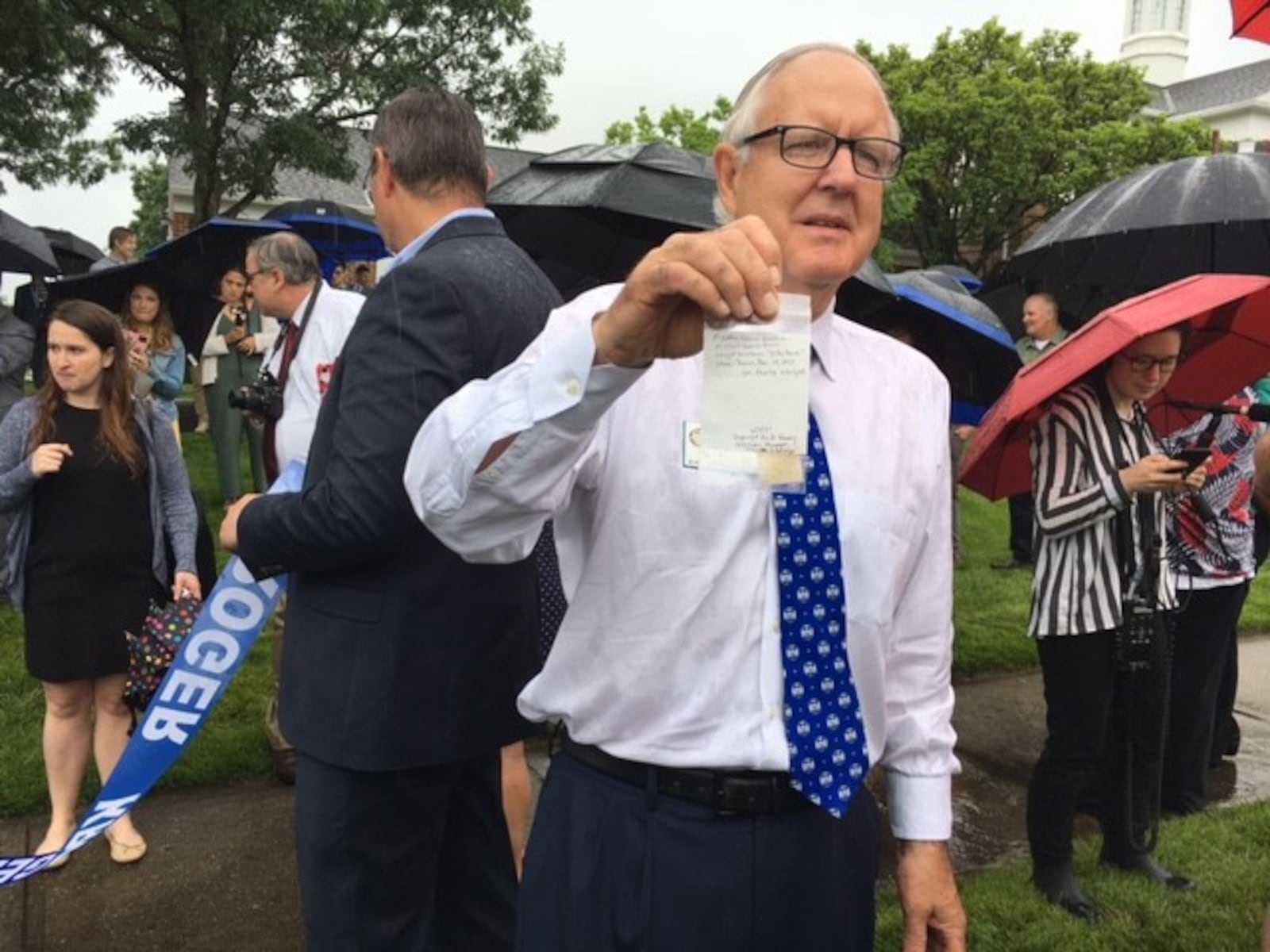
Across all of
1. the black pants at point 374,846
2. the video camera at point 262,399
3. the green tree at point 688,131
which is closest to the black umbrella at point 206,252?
the video camera at point 262,399

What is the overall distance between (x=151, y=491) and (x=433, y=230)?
2.02 m

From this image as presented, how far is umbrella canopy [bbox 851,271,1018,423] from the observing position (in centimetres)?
529

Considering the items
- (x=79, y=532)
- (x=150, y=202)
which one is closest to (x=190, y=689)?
(x=79, y=532)

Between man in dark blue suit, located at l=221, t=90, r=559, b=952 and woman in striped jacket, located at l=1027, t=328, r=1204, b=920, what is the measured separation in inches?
78.2

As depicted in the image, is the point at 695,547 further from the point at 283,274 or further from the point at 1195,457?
the point at 283,274

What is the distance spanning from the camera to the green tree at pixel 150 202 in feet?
145

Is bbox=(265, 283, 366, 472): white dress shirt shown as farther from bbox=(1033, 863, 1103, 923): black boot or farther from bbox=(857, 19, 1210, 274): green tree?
bbox=(857, 19, 1210, 274): green tree

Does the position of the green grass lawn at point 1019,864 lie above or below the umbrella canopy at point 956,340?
below

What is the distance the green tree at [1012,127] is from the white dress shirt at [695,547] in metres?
29.0

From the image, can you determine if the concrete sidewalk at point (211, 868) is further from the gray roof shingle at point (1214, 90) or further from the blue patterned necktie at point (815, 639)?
the gray roof shingle at point (1214, 90)

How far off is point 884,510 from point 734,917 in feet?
2.15

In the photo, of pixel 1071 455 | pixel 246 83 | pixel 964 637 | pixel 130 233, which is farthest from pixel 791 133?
pixel 246 83

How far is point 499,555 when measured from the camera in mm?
1375

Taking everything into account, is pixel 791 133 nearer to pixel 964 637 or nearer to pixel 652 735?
pixel 652 735
